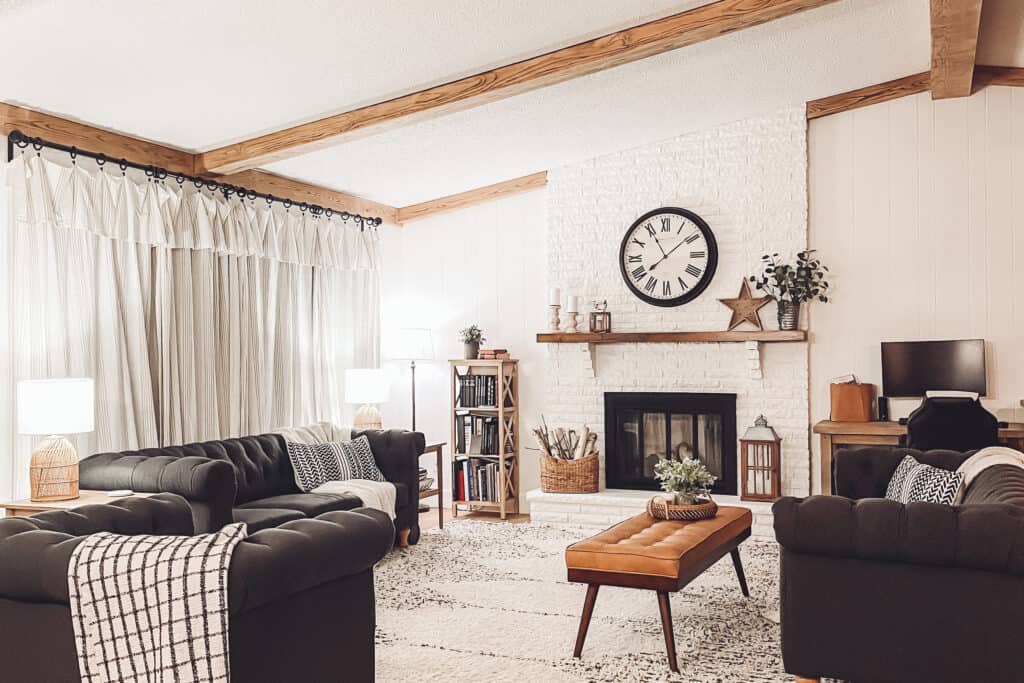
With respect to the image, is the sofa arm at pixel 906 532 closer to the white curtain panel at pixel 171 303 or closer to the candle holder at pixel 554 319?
the white curtain panel at pixel 171 303

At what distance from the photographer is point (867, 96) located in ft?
21.0

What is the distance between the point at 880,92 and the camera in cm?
637

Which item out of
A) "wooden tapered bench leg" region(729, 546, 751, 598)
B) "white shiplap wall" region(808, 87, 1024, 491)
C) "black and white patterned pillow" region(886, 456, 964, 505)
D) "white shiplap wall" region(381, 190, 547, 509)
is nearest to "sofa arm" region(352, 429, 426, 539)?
"white shiplap wall" region(381, 190, 547, 509)

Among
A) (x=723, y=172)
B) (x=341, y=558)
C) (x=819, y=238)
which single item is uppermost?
(x=723, y=172)

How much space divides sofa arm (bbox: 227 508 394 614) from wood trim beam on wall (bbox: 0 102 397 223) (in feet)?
10.1

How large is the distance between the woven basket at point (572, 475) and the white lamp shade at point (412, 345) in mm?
1332

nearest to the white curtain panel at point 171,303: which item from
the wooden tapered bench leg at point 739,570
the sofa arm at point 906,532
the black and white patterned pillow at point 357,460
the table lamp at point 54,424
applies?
the table lamp at point 54,424

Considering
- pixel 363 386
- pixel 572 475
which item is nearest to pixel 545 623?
pixel 572 475

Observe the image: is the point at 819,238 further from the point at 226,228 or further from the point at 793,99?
the point at 226,228

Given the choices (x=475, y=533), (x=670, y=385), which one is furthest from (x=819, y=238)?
(x=475, y=533)

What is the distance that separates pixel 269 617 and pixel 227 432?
3598mm

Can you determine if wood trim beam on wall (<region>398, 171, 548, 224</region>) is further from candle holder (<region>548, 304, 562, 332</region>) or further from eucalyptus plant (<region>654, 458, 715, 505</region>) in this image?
eucalyptus plant (<region>654, 458, 715, 505</region>)

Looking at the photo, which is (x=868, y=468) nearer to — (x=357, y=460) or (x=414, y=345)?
(x=357, y=460)

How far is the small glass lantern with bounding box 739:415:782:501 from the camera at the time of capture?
21.4 feet
